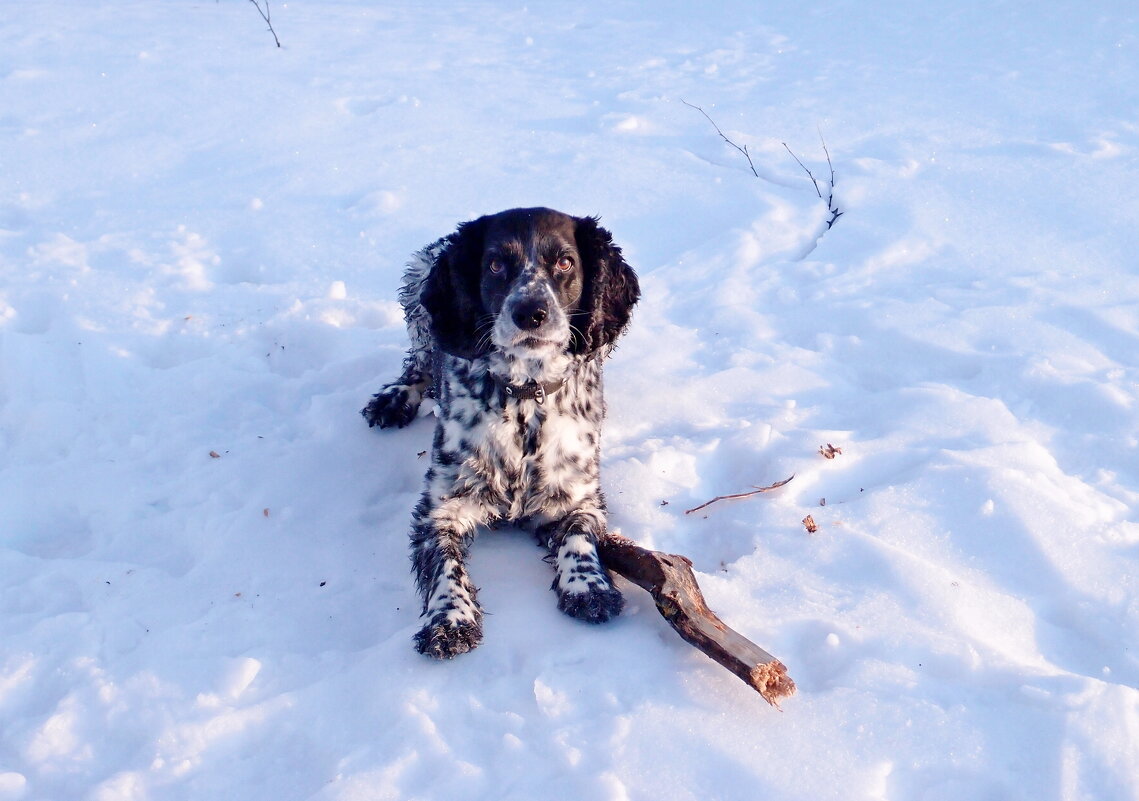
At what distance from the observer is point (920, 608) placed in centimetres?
279

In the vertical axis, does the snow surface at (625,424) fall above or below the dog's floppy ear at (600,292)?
below

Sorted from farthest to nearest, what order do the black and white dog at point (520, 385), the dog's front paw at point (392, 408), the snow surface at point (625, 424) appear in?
the dog's front paw at point (392, 408) → the black and white dog at point (520, 385) → the snow surface at point (625, 424)

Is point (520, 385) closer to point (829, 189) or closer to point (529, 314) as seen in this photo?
point (529, 314)

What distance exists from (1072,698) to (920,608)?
495mm

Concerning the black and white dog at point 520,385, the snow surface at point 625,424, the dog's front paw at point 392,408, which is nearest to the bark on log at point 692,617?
the snow surface at point 625,424

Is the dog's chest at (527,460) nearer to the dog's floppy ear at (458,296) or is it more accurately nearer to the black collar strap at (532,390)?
the black collar strap at (532,390)

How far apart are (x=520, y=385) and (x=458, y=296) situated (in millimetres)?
415

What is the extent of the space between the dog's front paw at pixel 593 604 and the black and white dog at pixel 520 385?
24 cm

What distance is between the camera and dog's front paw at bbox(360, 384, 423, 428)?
4.10m

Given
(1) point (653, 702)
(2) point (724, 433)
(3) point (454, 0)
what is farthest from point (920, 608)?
(3) point (454, 0)

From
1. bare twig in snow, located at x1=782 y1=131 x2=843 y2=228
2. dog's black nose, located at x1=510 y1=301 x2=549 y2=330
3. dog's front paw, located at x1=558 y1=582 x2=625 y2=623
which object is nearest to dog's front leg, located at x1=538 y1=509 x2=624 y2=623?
dog's front paw, located at x1=558 y1=582 x2=625 y2=623

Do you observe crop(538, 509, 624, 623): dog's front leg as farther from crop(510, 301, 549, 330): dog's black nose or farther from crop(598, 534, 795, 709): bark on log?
crop(510, 301, 549, 330): dog's black nose

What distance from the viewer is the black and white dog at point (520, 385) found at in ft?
10.8

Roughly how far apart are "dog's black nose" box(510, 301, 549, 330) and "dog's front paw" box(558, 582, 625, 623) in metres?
0.89
